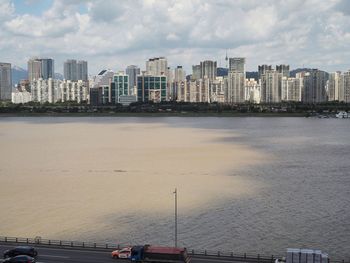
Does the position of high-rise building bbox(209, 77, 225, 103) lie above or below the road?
above

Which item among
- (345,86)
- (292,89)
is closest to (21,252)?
(345,86)

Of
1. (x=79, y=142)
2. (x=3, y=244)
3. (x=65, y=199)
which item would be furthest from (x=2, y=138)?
(x=3, y=244)

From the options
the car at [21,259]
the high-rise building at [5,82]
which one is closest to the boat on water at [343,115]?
the car at [21,259]

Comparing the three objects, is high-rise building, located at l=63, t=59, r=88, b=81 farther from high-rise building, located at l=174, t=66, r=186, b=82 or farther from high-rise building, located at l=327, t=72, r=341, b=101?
high-rise building, located at l=327, t=72, r=341, b=101

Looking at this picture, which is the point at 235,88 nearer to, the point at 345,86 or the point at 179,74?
the point at 345,86

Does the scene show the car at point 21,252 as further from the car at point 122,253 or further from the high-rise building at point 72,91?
the high-rise building at point 72,91

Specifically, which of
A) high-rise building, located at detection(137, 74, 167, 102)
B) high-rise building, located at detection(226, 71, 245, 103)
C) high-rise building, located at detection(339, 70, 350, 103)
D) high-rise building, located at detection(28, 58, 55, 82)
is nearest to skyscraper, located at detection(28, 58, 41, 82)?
high-rise building, located at detection(28, 58, 55, 82)
